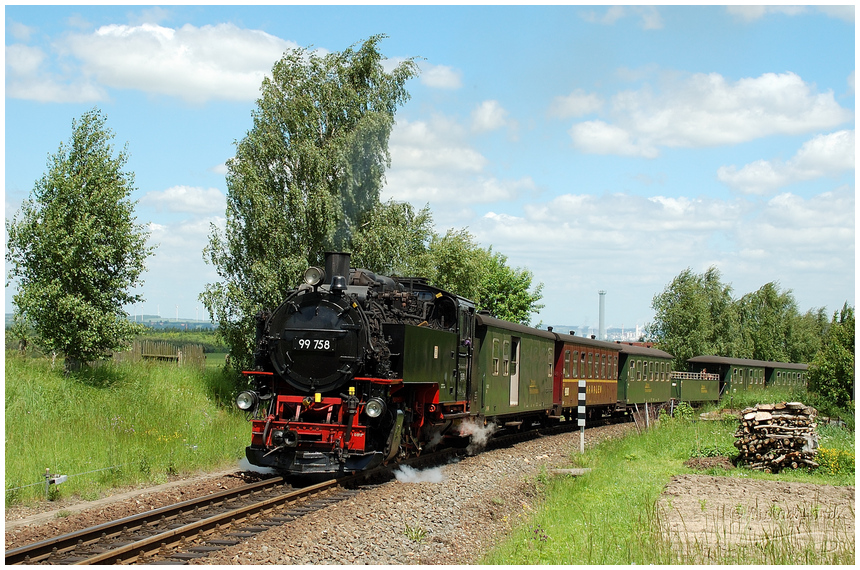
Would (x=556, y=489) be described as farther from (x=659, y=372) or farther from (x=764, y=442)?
(x=659, y=372)

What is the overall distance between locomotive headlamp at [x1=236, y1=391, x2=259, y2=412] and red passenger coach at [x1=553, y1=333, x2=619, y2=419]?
35.4 feet

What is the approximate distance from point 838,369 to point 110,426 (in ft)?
68.8

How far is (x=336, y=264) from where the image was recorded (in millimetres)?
12672

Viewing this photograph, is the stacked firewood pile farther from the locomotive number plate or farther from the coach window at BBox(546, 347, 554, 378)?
the locomotive number plate

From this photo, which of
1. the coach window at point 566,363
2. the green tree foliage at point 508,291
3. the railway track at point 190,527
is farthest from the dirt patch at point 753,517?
the green tree foliage at point 508,291

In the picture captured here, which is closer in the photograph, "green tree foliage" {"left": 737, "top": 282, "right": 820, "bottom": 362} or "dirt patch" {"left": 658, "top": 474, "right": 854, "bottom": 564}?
"dirt patch" {"left": 658, "top": 474, "right": 854, "bottom": 564}

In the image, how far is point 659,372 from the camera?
2947cm

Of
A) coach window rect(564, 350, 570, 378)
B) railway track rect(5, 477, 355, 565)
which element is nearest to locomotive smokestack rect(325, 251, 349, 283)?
railway track rect(5, 477, 355, 565)

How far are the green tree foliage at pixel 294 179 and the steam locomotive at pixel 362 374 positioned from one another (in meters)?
6.52

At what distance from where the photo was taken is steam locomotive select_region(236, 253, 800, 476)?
1111 cm

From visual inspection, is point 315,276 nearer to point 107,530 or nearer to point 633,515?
point 107,530

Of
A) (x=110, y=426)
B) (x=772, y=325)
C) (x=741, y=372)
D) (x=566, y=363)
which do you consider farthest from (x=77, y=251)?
(x=772, y=325)

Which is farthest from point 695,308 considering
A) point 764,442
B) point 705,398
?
point 764,442

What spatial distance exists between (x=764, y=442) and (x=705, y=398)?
21.6 m
